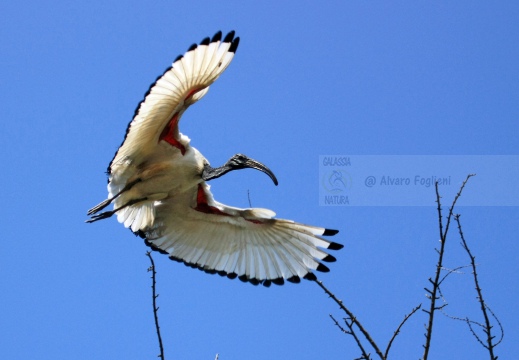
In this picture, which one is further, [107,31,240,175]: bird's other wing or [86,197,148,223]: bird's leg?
[86,197,148,223]: bird's leg

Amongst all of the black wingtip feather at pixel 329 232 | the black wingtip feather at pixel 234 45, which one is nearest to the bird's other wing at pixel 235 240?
the black wingtip feather at pixel 329 232

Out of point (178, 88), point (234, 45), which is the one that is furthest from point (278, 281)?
point (234, 45)

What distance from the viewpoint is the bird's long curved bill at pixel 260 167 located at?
676 cm

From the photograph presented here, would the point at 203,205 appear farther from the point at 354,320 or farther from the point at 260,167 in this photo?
the point at 354,320

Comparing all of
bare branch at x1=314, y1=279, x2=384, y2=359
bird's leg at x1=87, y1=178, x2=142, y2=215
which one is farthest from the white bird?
bare branch at x1=314, y1=279, x2=384, y2=359

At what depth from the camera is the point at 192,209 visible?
731 cm

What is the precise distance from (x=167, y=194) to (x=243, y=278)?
1.14 m

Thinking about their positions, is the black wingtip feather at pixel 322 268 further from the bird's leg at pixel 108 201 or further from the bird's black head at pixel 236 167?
the bird's leg at pixel 108 201

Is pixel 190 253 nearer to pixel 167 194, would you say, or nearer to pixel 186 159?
pixel 167 194

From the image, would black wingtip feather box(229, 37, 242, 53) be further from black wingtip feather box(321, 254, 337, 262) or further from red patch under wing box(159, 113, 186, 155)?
black wingtip feather box(321, 254, 337, 262)

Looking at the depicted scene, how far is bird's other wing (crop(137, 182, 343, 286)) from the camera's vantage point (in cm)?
693

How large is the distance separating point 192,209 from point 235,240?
0.56m

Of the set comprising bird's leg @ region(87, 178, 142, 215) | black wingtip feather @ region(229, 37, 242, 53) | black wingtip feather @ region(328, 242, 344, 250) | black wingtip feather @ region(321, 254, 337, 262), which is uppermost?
black wingtip feather @ region(229, 37, 242, 53)

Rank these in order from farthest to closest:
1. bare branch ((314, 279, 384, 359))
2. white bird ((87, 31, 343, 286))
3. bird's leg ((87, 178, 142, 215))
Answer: bird's leg ((87, 178, 142, 215)) < white bird ((87, 31, 343, 286)) < bare branch ((314, 279, 384, 359))
